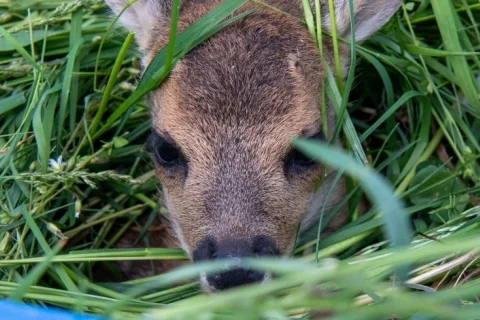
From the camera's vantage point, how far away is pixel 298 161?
3404 millimetres

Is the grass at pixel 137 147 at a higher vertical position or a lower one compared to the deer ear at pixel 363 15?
lower

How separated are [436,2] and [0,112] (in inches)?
86.1

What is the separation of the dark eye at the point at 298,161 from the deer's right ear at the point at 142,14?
95 cm

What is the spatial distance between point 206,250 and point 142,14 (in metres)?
1.40

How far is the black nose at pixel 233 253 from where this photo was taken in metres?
2.88

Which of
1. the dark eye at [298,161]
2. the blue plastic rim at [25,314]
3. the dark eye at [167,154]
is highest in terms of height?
the dark eye at [167,154]

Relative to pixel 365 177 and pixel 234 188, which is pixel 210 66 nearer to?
pixel 234 188

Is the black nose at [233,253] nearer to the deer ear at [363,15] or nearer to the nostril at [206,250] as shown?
the nostril at [206,250]

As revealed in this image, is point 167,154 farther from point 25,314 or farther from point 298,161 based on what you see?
point 25,314

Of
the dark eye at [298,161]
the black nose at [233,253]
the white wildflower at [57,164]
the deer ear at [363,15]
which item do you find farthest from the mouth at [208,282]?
the deer ear at [363,15]

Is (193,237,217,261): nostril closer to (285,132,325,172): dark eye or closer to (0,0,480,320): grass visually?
(0,0,480,320): grass

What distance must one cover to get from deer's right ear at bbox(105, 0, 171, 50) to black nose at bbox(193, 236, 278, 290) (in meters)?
1.26

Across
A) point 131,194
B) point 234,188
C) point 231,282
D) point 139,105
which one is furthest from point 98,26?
point 231,282

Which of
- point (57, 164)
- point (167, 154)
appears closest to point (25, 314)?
point (167, 154)
